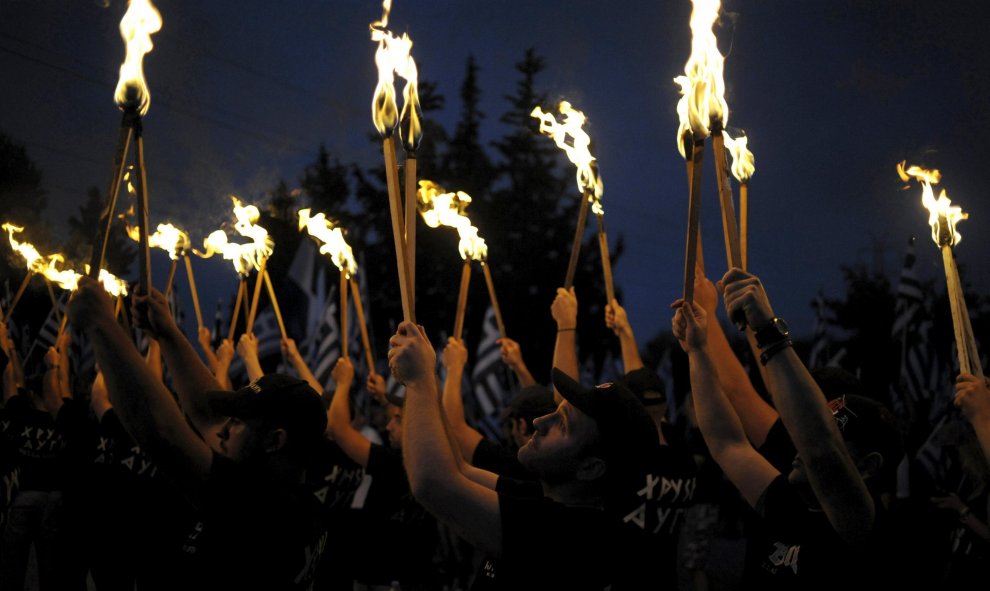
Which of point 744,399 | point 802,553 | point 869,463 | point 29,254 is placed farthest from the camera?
point 29,254

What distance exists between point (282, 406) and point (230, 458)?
32 centimetres

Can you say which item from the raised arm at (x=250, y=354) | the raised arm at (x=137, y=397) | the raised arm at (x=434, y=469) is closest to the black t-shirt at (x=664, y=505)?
the raised arm at (x=434, y=469)

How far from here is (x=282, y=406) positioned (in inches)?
154

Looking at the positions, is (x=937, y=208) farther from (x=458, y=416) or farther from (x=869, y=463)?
(x=458, y=416)

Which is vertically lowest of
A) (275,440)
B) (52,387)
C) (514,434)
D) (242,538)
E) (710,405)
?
(242,538)

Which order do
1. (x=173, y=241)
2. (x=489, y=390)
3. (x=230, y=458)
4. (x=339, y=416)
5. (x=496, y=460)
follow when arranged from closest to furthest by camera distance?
(x=230, y=458), (x=496, y=460), (x=339, y=416), (x=173, y=241), (x=489, y=390)

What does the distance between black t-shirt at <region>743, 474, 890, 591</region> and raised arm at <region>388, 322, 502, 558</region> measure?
131 centimetres

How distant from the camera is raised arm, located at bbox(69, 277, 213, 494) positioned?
10.5 feet

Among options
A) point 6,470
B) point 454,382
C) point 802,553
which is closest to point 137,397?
point 802,553

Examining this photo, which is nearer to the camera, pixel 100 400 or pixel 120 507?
pixel 120 507

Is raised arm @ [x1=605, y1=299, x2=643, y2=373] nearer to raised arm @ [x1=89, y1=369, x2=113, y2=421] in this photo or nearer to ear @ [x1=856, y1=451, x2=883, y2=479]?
ear @ [x1=856, y1=451, x2=883, y2=479]

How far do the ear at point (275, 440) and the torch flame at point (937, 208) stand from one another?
3.80 m

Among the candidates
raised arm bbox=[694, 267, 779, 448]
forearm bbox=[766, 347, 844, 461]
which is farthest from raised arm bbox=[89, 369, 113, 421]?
forearm bbox=[766, 347, 844, 461]

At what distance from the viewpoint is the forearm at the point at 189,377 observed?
4.54m
